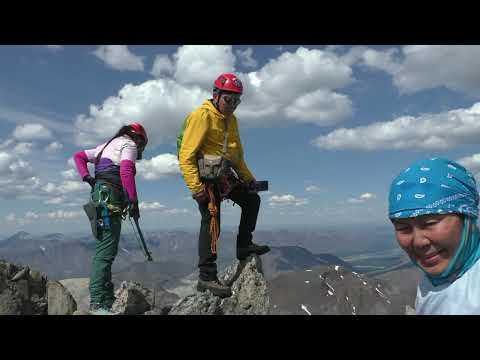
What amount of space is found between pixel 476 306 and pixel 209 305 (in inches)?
233

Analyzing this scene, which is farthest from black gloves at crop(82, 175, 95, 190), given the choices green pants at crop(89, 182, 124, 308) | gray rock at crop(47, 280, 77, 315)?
gray rock at crop(47, 280, 77, 315)

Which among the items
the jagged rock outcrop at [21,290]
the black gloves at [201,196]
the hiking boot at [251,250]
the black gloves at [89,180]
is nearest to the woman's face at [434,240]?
the black gloves at [201,196]

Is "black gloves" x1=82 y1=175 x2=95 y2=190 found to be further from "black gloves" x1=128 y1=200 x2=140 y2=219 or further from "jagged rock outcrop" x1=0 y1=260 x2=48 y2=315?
"jagged rock outcrop" x1=0 y1=260 x2=48 y2=315

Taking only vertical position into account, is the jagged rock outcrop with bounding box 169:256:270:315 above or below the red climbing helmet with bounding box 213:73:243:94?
below

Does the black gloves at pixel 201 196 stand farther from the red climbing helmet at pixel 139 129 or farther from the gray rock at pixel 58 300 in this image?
the gray rock at pixel 58 300

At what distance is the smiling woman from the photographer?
250 cm

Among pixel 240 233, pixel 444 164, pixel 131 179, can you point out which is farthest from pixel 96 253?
pixel 444 164

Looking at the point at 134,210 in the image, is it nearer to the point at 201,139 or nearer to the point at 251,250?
the point at 201,139

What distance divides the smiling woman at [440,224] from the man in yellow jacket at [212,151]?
470 centimetres

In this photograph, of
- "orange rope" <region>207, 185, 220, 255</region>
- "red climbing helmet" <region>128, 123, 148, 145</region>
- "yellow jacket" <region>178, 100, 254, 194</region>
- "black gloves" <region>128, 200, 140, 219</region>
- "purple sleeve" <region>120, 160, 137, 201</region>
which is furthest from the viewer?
"red climbing helmet" <region>128, 123, 148, 145</region>

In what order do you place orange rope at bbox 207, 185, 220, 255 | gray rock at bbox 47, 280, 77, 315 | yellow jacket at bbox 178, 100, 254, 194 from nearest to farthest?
yellow jacket at bbox 178, 100, 254, 194, orange rope at bbox 207, 185, 220, 255, gray rock at bbox 47, 280, 77, 315

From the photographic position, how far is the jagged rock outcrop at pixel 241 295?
7.48 metres

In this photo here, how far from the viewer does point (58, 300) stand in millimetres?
9719

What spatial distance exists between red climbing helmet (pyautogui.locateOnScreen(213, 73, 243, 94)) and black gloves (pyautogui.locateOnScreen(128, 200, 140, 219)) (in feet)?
10.7
